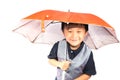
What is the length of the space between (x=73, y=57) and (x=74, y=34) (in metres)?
0.16

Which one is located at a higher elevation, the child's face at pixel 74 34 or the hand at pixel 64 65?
the child's face at pixel 74 34

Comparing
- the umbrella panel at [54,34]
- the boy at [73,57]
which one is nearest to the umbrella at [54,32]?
the umbrella panel at [54,34]

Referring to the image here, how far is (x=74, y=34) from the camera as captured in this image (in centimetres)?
241

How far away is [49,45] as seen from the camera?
276 centimetres

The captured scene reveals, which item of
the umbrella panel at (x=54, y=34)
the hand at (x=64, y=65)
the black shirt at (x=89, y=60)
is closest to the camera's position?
the hand at (x=64, y=65)

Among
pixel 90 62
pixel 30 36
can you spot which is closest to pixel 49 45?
pixel 30 36

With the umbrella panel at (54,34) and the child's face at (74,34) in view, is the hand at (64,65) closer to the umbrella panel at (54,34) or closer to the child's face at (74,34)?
the child's face at (74,34)

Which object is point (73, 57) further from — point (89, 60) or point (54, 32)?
point (54, 32)

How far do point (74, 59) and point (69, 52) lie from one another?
5cm

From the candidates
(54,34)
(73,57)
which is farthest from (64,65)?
(54,34)

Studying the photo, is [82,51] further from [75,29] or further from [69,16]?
[69,16]

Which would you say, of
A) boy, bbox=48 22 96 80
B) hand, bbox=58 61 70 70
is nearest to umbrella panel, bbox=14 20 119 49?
boy, bbox=48 22 96 80

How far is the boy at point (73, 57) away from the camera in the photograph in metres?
2.46

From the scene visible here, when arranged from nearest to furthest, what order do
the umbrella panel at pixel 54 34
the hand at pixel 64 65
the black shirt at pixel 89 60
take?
the hand at pixel 64 65 → the black shirt at pixel 89 60 → the umbrella panel at pixel 54 34
